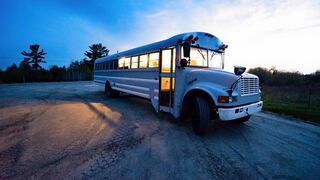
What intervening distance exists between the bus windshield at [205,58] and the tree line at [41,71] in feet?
116

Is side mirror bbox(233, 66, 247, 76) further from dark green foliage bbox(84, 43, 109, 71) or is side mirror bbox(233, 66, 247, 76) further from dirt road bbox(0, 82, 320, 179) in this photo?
dark green foliage bbox(84, 43, 109, 71)

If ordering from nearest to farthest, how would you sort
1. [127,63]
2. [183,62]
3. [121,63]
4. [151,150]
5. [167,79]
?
[151,150] < [183,62] < [167,79] < [127,63] < [121,63]

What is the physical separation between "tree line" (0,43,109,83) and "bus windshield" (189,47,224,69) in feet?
116

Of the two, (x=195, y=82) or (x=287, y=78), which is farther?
(x=287, y=78)

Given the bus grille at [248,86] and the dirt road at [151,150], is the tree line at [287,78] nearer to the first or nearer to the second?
the bus grille at [248,86]

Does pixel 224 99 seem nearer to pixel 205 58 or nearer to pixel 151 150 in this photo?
pixel 205 58

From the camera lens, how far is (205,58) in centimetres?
513

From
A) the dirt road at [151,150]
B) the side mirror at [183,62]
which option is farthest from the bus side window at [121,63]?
the side mirror at [183,62]

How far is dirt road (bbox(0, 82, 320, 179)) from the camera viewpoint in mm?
2617

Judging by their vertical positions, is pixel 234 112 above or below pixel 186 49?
below

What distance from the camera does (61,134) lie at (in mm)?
4082

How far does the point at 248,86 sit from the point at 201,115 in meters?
1.40

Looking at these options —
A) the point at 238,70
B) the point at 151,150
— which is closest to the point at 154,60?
the point at 238,70

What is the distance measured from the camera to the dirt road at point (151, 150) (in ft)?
8.59
